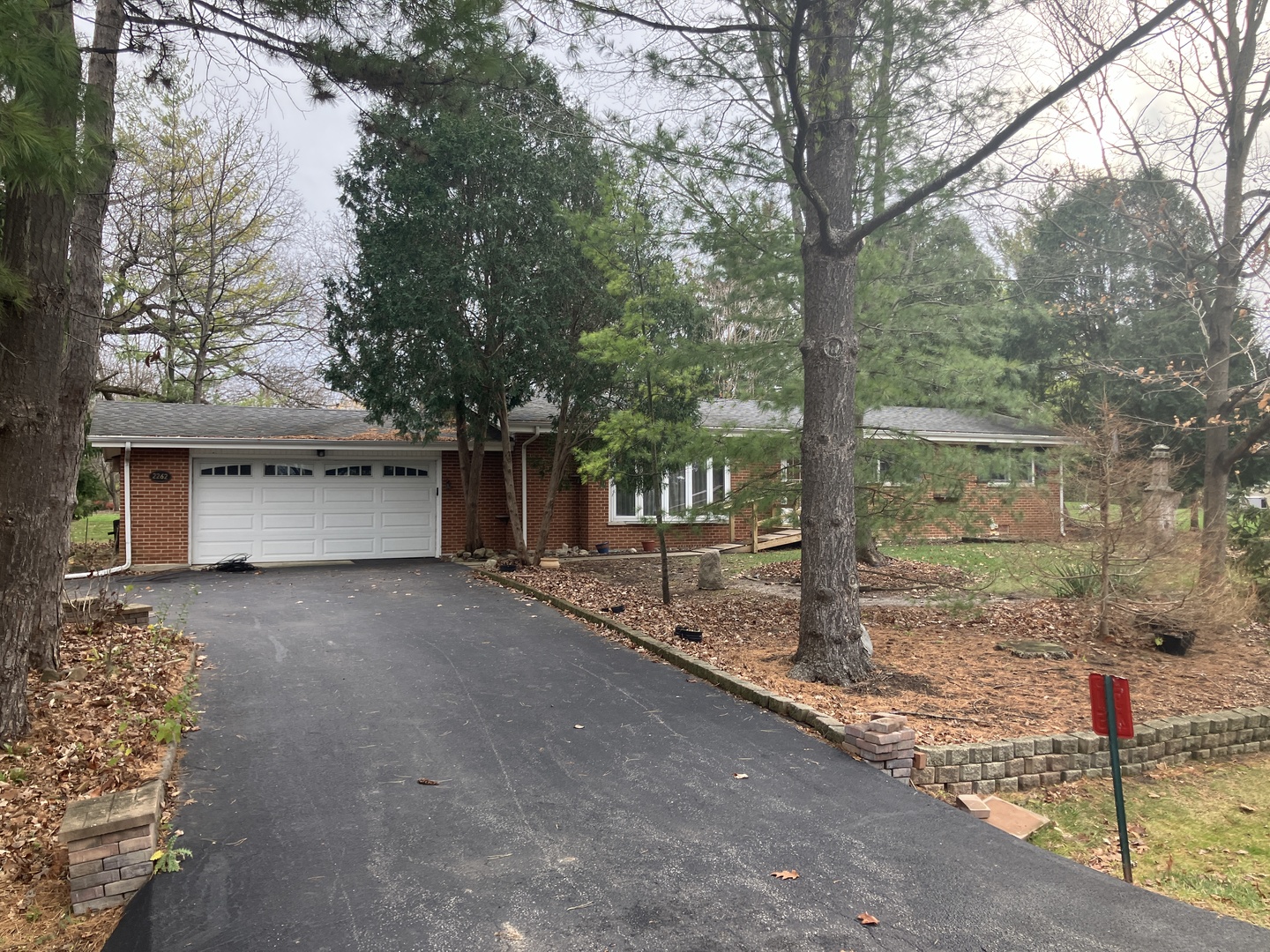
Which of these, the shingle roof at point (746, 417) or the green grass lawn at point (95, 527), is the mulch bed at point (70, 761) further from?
the green grass lawn at point (95, 527)

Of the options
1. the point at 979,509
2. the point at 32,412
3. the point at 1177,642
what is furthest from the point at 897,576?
the point at 32,412

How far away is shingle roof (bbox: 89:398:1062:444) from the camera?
14.0 metres

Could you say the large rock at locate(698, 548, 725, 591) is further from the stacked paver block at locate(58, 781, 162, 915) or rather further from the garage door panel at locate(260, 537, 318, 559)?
the stacked paver block at locate(58, 781, 162, 915)

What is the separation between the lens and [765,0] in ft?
20.4

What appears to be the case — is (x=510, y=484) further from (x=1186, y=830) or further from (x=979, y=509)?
(x=1186, y=830)

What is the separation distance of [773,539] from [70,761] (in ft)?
47.3

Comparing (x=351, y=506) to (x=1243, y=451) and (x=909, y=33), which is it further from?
(x=1243, y=451)

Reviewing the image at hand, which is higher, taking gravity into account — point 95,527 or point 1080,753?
point 95,527

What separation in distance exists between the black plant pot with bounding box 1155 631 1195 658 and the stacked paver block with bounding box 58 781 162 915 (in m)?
9.32

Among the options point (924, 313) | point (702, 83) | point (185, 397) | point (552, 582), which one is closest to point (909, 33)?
point (702, 83)

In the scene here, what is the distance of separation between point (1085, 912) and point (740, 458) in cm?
663

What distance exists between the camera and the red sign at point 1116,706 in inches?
169

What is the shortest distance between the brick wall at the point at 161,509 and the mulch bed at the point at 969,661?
7.43 m

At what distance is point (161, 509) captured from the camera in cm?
1435
